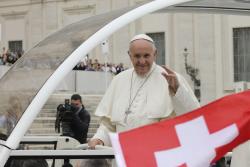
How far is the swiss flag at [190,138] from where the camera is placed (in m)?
3.14

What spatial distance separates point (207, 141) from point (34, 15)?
38919 mm

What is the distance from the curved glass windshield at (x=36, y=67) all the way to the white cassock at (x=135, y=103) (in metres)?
0.84

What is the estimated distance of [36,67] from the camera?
3.66 m

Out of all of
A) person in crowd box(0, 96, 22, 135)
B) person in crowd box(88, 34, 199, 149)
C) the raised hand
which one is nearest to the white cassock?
person in crowd box(88, 34, 199, 149)

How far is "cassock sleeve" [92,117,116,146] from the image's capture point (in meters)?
4.55

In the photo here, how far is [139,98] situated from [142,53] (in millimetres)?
461

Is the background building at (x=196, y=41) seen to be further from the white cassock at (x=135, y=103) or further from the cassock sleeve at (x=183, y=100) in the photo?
the cassock sleeve at (x=183, y=100)

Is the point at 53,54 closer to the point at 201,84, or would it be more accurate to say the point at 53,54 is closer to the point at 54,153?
the point at 54,153

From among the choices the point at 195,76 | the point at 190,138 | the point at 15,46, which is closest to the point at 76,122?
the point at 190,138

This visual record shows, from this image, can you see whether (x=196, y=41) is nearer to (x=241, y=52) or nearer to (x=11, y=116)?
(x=241, y=52)

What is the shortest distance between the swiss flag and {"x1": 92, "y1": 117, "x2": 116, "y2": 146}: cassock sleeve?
4.28ft

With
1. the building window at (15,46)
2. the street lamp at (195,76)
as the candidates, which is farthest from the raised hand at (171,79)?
the building window at (15,46)

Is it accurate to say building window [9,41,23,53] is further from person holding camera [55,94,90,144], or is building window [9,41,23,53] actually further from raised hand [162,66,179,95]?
raised hand [162,66,179,95]

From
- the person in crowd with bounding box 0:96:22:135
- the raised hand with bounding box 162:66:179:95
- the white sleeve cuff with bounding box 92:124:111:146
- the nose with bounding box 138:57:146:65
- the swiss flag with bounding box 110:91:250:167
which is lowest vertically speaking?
the white sleeve cuff with bounding box 92:124:111:146
